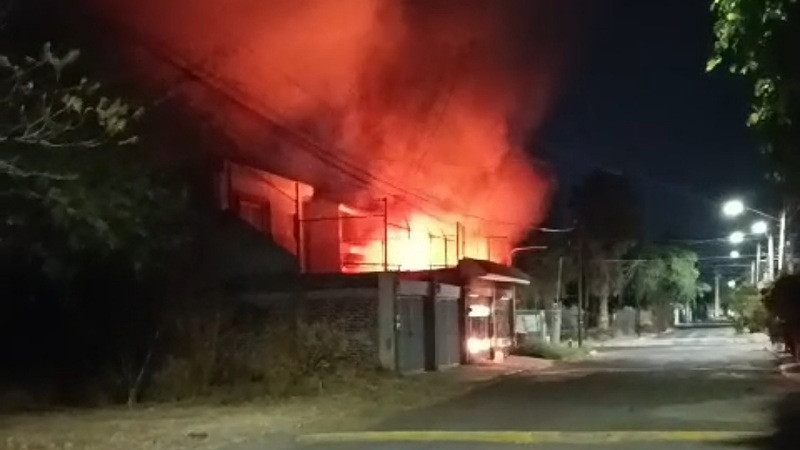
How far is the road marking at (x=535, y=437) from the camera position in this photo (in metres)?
16.3

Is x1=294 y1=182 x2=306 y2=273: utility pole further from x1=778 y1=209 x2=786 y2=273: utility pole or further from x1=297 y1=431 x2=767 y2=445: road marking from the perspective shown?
x1=297 y1=431 x2=767 y2=445: road marking

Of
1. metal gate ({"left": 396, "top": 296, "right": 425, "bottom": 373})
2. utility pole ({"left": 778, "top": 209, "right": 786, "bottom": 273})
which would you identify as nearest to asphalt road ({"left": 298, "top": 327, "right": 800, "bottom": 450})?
metal gate ({"left": 396, "top": 296, "right": 425, "bottom": 373})

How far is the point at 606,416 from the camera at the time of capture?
2003 cm

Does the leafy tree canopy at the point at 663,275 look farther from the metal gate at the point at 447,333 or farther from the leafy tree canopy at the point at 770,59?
the leafy tree canopy at the point at 770,59

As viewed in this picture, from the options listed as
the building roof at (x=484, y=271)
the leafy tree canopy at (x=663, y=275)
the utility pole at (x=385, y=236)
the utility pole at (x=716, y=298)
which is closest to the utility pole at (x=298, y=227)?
the utility pole at (x=385, y=236)

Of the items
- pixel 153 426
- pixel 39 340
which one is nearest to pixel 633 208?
pixel 39 340

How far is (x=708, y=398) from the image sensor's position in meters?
24.1

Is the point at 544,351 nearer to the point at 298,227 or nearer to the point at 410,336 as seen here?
the point at 298,227

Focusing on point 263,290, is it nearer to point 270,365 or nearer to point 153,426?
point 270,365

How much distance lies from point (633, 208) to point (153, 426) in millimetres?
59810

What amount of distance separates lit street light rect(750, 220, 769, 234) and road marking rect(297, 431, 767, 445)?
123ft

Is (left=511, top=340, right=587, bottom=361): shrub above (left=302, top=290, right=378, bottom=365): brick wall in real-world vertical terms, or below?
below

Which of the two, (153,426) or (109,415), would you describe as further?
(109,415)

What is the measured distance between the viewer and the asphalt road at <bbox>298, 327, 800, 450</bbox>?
1623 centimetres
